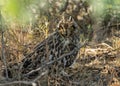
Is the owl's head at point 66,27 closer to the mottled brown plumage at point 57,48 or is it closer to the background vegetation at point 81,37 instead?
the mottled brown plumage at point 57,48

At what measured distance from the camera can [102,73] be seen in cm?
278

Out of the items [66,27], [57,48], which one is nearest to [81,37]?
[66,27]

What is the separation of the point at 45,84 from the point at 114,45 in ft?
3.06

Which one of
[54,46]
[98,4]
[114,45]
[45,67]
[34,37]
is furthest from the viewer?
[114,45]

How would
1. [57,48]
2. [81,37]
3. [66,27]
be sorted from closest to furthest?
[57,48]
[66,27]
[81,37]

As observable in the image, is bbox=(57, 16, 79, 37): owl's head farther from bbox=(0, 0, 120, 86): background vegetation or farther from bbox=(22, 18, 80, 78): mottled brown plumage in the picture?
bbox=(0, 0, 120, 86): background vegetation

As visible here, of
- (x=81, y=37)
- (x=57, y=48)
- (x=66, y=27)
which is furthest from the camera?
(x=81, y=37)

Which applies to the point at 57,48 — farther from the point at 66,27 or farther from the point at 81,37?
the point at 81,37

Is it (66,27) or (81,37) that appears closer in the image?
(66,27)

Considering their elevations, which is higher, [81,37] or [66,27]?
[66,27]

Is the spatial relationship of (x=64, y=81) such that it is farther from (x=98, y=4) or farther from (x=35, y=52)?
(x=98, y=4)

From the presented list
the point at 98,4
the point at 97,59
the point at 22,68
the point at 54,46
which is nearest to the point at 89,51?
the point at 97,59

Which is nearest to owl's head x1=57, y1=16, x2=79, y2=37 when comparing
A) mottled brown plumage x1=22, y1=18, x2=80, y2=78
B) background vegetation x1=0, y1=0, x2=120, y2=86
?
mottled brown plumage x1=22, y1=18, x2=80, y2=78

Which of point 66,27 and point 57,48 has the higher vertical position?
point 66,27
